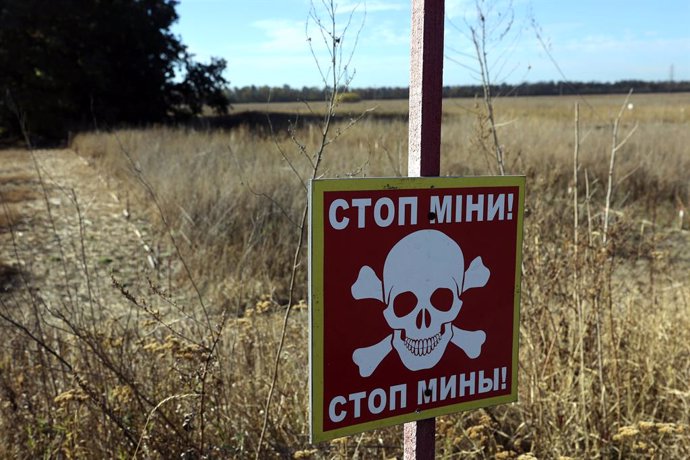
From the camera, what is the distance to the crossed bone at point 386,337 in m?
1.34

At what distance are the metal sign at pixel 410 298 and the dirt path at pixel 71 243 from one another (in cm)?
251

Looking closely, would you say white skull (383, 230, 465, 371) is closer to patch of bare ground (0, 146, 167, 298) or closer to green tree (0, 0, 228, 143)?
patch of bare ground (0, 146, 167, 298)

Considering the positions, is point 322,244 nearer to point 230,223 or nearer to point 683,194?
point 230,223

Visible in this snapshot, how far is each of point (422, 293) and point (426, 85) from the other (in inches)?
17.7

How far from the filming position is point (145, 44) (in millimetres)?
26562

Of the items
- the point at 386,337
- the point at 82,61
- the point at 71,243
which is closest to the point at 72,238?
the point at 71,243

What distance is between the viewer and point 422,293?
4.56ft

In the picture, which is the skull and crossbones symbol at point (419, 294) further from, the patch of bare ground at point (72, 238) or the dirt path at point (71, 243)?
the patch of bare ground at point (72, 238)

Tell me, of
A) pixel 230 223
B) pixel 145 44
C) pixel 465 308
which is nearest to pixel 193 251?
pixel 230 223

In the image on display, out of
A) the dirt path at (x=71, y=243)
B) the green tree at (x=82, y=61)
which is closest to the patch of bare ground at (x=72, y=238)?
the dirt path at (x=71, y=243)

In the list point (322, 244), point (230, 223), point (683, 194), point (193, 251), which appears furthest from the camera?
point (683, 194)

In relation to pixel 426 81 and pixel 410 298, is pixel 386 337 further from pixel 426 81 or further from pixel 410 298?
pixel 426 81

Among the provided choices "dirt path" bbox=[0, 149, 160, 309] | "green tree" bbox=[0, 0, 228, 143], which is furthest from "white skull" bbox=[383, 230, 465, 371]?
"green tree" bbox=[0, 0, 228, 143]

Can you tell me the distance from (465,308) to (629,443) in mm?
1471
